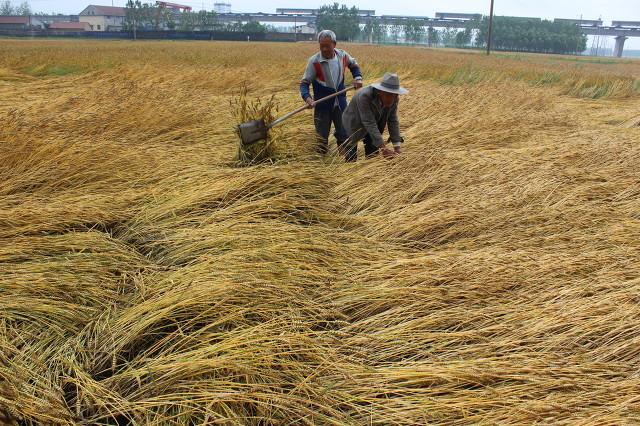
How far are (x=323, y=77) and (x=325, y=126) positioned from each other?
1.55 ft

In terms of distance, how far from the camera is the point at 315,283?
7.66ft

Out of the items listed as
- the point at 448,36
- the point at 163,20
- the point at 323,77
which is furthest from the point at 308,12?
the point at 323,77

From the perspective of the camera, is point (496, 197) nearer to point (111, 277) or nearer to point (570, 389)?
point (570, 389)

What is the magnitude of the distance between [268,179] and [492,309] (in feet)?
6.66

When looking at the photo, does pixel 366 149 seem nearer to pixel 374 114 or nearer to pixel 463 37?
pixel 374 114

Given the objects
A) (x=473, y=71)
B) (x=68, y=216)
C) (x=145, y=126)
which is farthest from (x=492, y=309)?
(x=473, y=71)

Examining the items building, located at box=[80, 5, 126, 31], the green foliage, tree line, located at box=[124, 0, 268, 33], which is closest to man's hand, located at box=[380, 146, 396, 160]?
tree line, located at box=[124, 0, 268, 33]

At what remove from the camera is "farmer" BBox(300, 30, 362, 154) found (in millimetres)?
4641

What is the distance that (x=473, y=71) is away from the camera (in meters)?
11.7

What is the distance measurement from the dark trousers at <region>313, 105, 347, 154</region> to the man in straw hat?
381 mm

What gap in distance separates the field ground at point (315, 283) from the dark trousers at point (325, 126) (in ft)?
0.94

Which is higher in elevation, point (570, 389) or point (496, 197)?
point (496, 197)

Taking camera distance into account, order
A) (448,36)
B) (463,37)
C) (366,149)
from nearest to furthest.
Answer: (366,149) < (463,37) < (448,36)

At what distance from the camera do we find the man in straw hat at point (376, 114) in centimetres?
390
